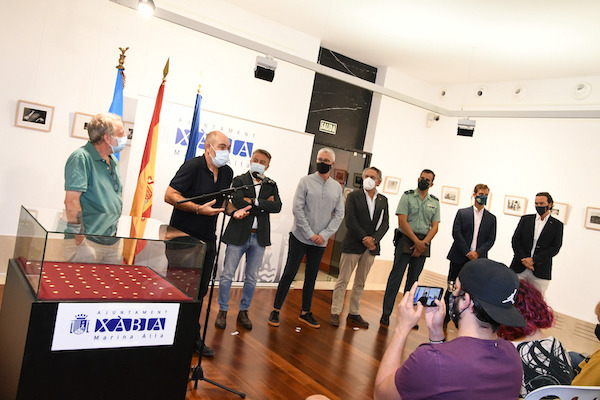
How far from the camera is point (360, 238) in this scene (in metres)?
5.16


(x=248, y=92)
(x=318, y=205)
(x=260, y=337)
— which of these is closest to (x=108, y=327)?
(x=260, y=337)

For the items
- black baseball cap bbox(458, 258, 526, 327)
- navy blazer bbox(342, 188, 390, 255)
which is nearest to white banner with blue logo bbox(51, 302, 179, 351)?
black baseball cap bbox(458, 258, 526, 327)

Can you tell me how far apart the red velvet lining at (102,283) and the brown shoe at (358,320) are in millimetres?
3258

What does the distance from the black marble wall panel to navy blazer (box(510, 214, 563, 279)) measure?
287 cm

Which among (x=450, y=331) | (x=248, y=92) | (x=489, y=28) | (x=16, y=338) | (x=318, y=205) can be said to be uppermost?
(x=489, y=28)

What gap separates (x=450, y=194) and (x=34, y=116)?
6.18 m

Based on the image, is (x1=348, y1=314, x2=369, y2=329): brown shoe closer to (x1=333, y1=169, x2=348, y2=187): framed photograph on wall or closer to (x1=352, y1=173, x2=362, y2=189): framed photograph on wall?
(x1=333, y1=169, x2=348, y2=187): framed photograph on wall

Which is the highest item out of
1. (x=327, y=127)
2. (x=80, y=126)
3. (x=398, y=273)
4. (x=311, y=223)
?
(x=327, y=127)

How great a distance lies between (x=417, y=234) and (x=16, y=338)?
4.36 meters

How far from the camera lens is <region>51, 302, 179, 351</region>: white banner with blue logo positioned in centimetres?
204

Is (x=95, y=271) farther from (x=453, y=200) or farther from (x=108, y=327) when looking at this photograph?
(x=453, y=200)

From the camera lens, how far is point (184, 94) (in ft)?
18.7

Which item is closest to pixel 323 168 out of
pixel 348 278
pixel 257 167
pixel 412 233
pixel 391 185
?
pixel 257 167

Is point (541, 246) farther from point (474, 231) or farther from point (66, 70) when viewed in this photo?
point (66, 70)
